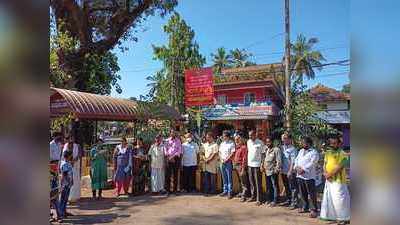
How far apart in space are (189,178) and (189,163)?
0.41m

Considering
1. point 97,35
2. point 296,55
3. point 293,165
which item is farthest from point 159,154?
point 296,55

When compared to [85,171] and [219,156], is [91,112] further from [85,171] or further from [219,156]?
[219,156]

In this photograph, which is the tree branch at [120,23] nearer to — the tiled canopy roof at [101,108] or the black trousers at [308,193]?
the tiled canopy roof at [101,108]

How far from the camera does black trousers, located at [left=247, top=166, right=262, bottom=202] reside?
796 cm

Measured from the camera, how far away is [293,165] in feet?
23.9

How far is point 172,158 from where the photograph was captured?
915cm

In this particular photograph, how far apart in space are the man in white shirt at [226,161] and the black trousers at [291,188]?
4.38 feet

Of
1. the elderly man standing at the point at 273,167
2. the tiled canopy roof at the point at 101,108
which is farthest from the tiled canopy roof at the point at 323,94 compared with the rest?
the elderly man standing at the point at 273,167

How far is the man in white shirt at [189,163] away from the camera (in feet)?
30.3

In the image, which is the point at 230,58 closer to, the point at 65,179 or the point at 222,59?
the point at 222,59

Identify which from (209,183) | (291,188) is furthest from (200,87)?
(291,188)

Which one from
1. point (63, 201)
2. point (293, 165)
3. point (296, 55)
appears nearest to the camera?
point (63, 201)
